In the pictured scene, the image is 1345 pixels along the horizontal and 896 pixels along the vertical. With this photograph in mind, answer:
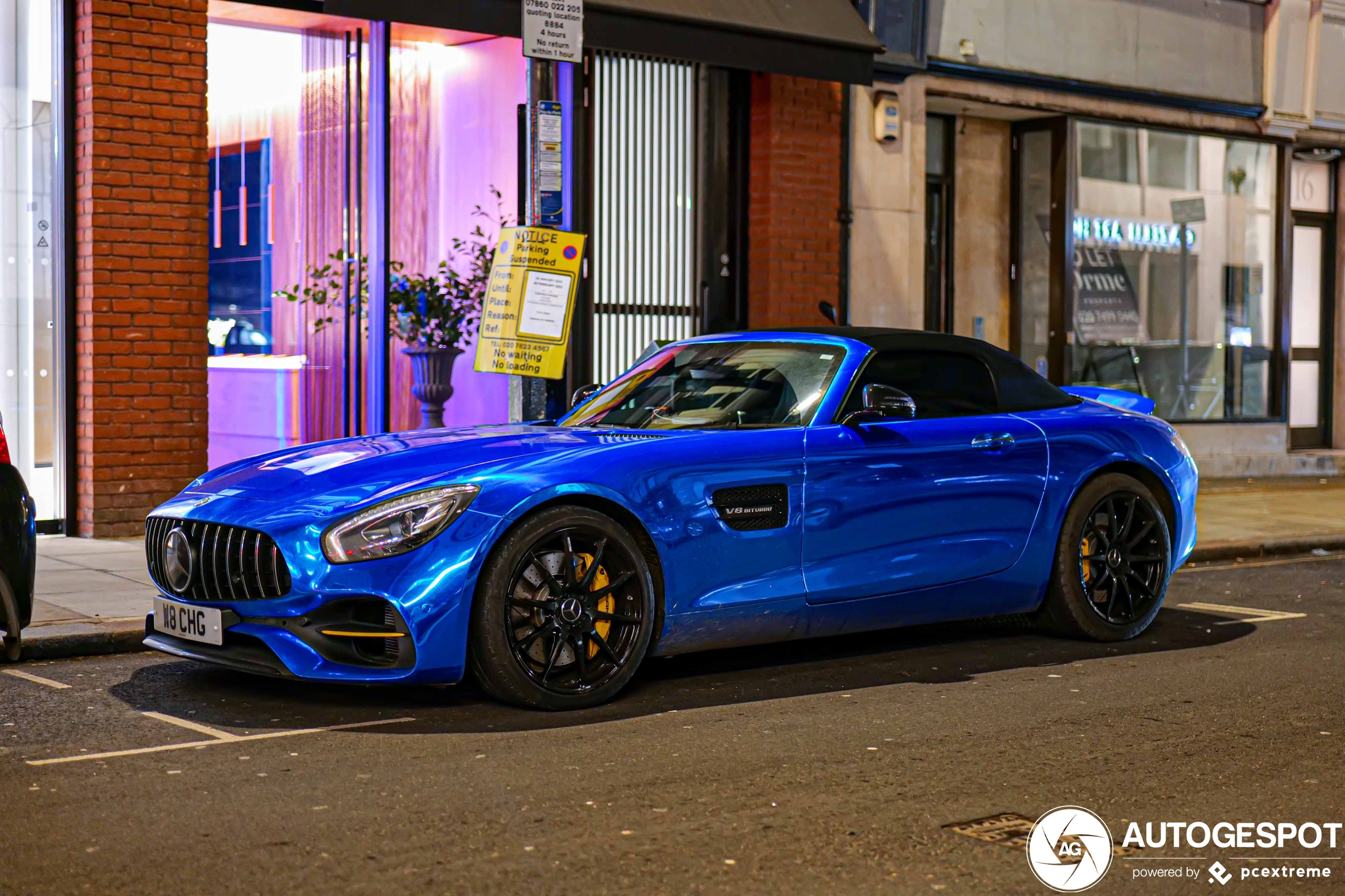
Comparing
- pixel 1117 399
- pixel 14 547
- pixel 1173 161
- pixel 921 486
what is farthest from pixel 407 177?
pixel 1173 161

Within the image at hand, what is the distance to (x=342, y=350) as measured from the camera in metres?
12.6

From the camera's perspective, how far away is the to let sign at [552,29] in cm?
876

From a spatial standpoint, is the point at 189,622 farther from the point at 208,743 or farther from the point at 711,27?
the point at 711,27

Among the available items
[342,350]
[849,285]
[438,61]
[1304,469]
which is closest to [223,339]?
[342,350]

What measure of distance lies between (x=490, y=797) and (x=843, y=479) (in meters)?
2.44

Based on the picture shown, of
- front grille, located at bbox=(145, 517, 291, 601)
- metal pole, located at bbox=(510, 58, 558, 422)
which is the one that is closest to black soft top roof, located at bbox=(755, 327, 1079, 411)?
metal pole, located at bbox=(510, 58, 558, 422)

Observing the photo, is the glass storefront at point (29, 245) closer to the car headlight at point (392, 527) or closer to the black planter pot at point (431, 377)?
the black planter pot at point (431, 377)

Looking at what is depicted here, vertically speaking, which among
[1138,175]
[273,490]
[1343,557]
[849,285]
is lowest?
[1343,557]

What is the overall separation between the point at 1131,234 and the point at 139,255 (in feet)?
35.4

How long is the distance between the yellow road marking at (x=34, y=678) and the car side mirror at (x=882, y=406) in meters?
3.37

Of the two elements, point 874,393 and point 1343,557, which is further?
point 1343,557

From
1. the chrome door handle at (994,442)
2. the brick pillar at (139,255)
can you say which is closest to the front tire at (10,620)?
the chrome door handle at (994,442)

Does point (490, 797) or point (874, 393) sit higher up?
point (874, 393)

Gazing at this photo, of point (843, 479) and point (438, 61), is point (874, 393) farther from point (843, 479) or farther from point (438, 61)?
point (438, 61)
